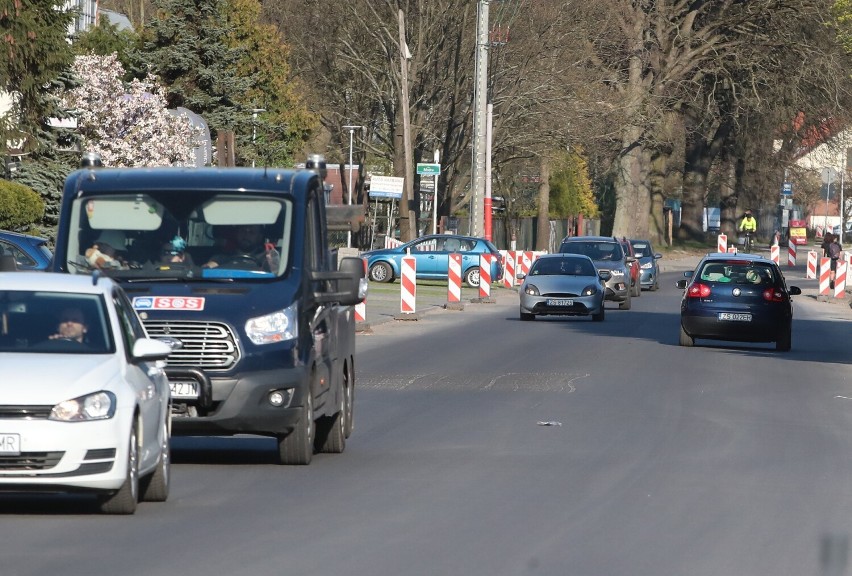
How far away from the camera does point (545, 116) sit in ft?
205

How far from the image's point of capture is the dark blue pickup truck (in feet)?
39.9

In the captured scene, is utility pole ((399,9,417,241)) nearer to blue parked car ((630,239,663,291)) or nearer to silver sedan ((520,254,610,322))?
blue parked car ((630,239,663,291))

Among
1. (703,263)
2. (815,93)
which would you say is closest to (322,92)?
(815,93)

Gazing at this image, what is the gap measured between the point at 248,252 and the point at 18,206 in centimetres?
2493

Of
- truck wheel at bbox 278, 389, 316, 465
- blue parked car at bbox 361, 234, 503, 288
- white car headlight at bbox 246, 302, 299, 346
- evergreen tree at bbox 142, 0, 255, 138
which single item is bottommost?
blue parked car at bbox 361, 234, 503, 288

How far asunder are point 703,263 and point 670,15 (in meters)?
43.6

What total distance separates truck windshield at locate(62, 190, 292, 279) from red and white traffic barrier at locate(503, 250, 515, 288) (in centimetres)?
3811

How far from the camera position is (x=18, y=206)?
121 feet

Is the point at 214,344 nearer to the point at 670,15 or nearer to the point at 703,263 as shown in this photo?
the point at 703,263

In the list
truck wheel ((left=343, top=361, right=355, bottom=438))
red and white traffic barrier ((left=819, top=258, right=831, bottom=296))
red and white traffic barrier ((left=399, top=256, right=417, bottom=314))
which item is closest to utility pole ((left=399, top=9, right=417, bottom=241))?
red and white traffic barrier ((left=819, top=258, right=831, bottom=296))

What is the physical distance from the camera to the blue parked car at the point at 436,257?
50688 millimetres

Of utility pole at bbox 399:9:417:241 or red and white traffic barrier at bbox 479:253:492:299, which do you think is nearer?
red and white traffic barrier at bbox 479:253:492:299

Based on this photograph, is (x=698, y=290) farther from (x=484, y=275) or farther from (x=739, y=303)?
(x=484, y=275)

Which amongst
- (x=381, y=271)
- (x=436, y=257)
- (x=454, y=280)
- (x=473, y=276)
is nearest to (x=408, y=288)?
(x=454, y=280)
